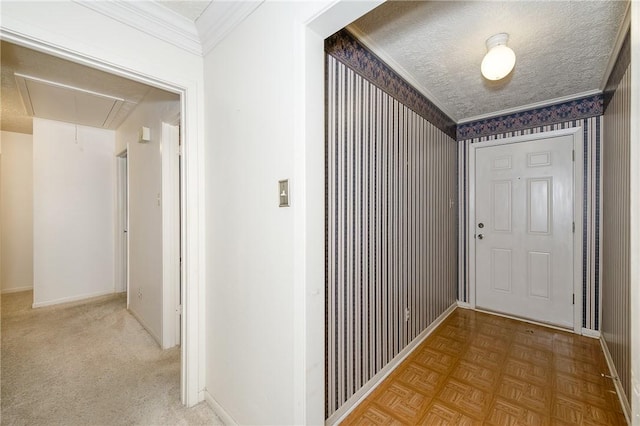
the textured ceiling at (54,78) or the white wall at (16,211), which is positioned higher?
the textured ceiling at (54,78)

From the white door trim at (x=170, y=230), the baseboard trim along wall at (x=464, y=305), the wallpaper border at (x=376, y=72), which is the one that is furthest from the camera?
the baseboard trim along wall at (x=464, y=305)

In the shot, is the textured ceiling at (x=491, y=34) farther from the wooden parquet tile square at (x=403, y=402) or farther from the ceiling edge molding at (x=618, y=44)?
the wooden parquet tile square at (x=403, y=402)

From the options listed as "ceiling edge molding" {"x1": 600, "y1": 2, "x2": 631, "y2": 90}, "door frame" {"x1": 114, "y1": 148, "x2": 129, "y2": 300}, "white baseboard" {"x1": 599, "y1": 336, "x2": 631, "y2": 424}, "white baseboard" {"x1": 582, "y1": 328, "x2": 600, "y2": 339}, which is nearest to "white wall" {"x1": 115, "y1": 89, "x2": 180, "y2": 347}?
"door frame" {"x1": 114, "y1": 148, "x2": 129, "y2": 300}

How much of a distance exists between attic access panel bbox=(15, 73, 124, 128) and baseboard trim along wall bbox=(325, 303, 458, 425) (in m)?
3.54

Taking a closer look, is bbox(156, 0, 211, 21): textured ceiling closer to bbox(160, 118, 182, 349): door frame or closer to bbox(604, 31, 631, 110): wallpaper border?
bbox(160, 118, 182, 349): door frame

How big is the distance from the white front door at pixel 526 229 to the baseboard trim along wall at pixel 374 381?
3.81 ft

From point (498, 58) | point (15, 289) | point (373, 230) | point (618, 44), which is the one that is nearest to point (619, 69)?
point (618, 44)

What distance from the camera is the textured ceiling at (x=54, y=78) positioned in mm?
1979

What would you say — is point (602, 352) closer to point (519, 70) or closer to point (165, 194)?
point (519, 70)

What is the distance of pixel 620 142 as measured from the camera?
6.22 ft

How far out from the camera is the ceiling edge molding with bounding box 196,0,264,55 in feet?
4.65

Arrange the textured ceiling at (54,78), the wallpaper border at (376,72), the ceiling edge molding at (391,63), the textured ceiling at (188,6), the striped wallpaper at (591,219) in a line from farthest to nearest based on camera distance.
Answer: the striped wallpaper at (591,219)
the textured ceiling at (54,78)
the ceiling edge molding at (391,63)
the wallpaper border at (376,72)
the textured ceiling at (188,6)

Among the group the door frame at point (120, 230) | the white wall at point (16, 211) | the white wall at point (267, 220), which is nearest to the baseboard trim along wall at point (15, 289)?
the white wall at point (16, 211)

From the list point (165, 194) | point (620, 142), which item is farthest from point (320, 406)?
point (620, 142)
